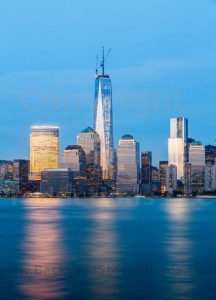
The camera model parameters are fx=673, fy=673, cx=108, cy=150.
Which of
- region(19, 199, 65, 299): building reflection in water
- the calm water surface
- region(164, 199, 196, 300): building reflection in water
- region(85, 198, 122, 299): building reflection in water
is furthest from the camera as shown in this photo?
region(164, 199, 196, 300): building reflection in water

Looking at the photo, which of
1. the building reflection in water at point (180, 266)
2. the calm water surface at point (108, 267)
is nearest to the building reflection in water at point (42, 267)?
the calm water surface at point (108, 267)

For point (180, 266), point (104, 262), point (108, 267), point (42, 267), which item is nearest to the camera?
point (42, 267)

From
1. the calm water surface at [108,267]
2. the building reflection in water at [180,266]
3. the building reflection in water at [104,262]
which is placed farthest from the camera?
the building reflection in water at [180,266]

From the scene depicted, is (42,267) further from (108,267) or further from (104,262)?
(104,262)

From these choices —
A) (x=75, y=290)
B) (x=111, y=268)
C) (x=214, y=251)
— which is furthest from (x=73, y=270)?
(x=214, y=251)

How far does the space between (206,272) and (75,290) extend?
11.9 meters

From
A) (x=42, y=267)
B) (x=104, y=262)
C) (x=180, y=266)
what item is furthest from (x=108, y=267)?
(x=180, y=266)

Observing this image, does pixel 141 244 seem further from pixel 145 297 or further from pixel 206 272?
pixel 145 297

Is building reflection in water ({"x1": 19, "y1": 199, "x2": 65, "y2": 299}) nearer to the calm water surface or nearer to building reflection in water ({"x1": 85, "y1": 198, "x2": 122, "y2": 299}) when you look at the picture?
the calm water surface

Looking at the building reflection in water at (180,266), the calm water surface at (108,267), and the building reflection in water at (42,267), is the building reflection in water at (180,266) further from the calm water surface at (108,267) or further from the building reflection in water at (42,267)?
the building reflection in water at (42,267)

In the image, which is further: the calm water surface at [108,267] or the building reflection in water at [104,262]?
the building reflection in water at [104,262]

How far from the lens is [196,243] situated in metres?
71.0

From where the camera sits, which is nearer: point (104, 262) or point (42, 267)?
point (42, 267)

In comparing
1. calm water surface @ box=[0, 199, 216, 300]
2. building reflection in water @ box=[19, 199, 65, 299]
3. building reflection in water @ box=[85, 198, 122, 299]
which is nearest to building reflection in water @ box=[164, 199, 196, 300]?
calm water surface @ box=[0, 199, 216, 300]
